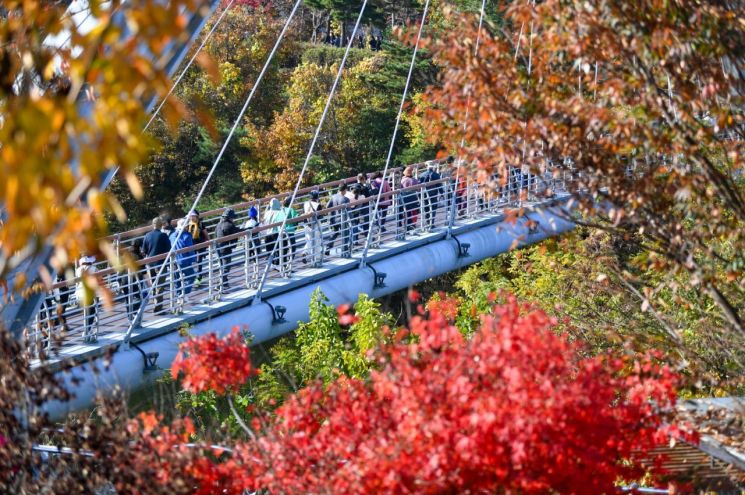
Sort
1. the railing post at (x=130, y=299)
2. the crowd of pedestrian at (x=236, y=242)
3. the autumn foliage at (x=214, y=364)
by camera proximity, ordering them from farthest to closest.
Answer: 1. the crowd of pedestrian at (x=236, y=242)
2. the railing post at (x=130, y=299)
3. the autumn foliage at (x=214, y=364)

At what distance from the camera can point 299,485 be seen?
19.8 feet

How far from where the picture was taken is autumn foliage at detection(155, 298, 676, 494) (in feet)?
18.2

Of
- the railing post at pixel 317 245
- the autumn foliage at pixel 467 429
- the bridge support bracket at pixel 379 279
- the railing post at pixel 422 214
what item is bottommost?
the bridge support bracket at pixel 379 279

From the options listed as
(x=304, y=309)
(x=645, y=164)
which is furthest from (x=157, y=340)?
(x=645, y=164)

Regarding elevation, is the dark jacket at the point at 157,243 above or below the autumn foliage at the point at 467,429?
above

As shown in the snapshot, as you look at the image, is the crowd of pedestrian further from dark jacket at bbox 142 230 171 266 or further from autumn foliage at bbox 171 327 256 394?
autumn foliage at bbox 171 327 256 394

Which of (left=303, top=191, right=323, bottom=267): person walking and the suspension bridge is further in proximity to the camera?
(left=303, top=191, right=323, bottom=267): person walking

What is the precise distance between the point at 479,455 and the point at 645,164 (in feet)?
12.7

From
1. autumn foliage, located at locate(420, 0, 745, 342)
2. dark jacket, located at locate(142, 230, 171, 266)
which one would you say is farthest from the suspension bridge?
autumn foliage, located at locate(420, 0, 745, 342)

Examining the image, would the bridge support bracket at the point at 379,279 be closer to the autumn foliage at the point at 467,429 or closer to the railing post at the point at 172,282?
the railing post at the point at 172,282

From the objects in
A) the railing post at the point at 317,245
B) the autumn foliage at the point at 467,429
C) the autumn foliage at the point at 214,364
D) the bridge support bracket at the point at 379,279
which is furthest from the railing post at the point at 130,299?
the autumn foliage at the point at 467,429

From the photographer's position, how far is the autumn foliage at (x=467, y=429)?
5.55 meters

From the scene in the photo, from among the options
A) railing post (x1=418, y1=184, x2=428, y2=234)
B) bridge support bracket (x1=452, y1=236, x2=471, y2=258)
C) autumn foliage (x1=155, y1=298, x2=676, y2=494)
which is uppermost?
autumn foliage (x1=155, y1=298, x2=676, y2=494)

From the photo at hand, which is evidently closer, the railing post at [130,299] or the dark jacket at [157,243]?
the railing post at [130,299]
